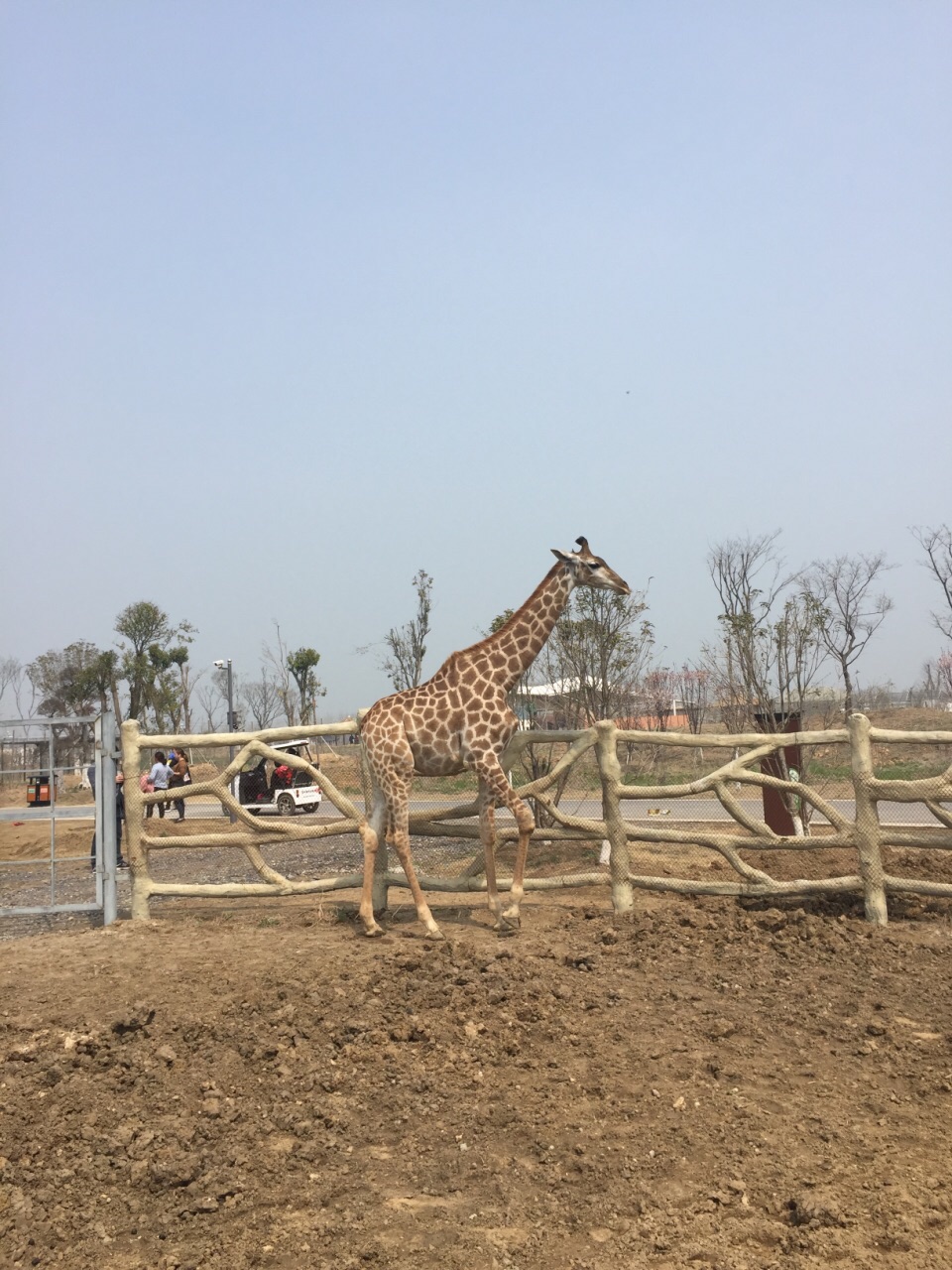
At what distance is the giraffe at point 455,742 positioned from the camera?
23.9 feet

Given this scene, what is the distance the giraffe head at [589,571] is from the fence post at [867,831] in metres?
1.96

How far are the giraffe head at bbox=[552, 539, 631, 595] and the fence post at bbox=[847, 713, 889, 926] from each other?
6.43 ft

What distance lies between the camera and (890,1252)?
3.33m

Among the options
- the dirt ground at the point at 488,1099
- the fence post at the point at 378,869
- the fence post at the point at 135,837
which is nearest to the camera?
the dirt ground at the point at 488,1099

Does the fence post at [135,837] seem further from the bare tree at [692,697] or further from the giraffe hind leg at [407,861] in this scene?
the bare tree at [692,697]

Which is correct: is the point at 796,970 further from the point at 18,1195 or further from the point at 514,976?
the point at 18,1195

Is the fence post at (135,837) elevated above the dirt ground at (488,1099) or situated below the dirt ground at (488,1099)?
above

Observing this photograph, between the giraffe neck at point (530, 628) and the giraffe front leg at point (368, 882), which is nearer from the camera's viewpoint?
the giraffe front leg at point (368, 882)

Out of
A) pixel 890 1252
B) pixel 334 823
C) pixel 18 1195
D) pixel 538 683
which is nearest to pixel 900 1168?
pixel 890 1252

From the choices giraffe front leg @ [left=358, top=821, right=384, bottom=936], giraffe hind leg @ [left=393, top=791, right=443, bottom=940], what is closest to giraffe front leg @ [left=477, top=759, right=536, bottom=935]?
giraffe hind leg @ [left=393, top=791, right=443, bottom=940]

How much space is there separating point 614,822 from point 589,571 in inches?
75.0

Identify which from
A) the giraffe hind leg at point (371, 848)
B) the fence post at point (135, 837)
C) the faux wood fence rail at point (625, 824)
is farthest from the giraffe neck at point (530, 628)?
the fence post at point (135, 837)

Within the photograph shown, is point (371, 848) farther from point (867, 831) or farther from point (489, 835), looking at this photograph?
point (867, 831)

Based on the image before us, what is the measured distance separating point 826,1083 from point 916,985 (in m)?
1.58
